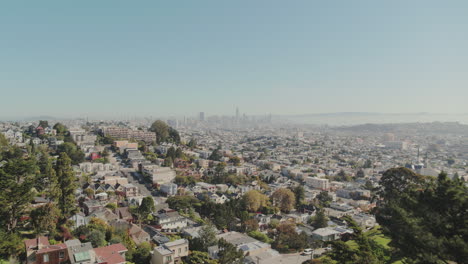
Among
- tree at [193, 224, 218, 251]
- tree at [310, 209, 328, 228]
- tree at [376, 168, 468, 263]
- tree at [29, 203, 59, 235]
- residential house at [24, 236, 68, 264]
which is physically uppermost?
tree at [376, 168, 468, 263]

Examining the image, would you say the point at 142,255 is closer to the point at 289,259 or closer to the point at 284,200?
the point at 289,259

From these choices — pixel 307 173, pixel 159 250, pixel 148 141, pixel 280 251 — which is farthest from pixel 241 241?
pixel 148 141

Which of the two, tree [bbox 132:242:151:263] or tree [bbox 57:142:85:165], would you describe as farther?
tree [bbox 57:142:85:165]

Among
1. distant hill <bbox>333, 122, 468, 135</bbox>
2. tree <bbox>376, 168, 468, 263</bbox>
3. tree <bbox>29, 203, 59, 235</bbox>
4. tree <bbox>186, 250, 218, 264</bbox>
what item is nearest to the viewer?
tree <bbox>376, 168, 468, 263</bbox>

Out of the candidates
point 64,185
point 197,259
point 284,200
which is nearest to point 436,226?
point 197,259

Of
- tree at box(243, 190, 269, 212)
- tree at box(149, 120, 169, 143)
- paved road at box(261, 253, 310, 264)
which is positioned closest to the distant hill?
tree at box(149, 120, 169, 143)

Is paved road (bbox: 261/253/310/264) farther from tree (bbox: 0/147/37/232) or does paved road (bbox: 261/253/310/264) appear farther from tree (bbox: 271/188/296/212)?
tree (bbox: 0/147/37/232)

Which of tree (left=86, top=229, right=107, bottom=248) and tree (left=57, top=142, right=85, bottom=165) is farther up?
tree (left=57, top=142, right=85, bottom=165)

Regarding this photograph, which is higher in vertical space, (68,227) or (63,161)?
(63,161)

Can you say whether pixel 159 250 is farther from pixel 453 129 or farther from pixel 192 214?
pixel 453 129
